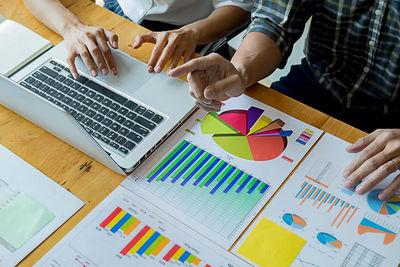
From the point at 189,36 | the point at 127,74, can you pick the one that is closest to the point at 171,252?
the point at 127,74

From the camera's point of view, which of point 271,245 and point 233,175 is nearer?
point 271,245

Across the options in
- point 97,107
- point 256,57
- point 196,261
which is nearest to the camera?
A: point 196,261

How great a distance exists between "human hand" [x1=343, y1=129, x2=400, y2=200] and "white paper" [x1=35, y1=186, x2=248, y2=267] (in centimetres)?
28

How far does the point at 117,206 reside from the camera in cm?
81

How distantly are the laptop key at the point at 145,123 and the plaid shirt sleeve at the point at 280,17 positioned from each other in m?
0.40

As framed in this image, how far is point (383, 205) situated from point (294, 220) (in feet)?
0.57

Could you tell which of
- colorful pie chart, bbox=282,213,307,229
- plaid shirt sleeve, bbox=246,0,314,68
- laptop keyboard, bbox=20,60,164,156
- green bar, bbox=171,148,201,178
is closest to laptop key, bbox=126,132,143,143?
laptop keyboard, bbox=20,60,164,156

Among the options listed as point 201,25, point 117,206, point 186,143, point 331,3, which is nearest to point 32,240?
point 117,206

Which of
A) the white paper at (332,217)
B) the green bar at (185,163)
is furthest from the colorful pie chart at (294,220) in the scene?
the green bar at (185,163)

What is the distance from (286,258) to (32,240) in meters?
0.45

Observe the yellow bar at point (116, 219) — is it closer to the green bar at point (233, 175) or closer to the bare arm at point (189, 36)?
the green bar at point (233, 175)

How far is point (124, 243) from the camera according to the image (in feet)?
2.50

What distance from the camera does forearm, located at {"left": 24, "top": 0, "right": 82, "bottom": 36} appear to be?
1151 mm

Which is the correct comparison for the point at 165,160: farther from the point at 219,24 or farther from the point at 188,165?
the point at 219,24
